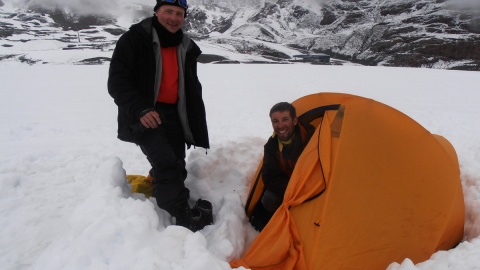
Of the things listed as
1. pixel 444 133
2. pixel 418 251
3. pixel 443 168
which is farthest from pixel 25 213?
pixel 444 133

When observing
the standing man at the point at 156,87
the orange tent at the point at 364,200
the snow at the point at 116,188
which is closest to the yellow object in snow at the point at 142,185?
the snow at the point at 116,188

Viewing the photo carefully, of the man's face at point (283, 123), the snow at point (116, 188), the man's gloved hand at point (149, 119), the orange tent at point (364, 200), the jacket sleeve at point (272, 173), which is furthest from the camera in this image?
the jacket sleeve at point (272, 173)

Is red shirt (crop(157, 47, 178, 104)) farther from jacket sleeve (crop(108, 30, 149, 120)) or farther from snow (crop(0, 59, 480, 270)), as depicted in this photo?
snow (crop(0, 59, 480, 270))

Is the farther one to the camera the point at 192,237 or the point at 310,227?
the point at 310,227

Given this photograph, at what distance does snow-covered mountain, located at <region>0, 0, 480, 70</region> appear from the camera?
73438 mm

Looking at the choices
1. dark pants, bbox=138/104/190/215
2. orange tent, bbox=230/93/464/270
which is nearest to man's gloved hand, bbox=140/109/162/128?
dark pants, bbox=138/104/190/215

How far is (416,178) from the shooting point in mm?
2494

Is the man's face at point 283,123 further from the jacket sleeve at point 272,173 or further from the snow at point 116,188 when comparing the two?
the snow at point 116,188

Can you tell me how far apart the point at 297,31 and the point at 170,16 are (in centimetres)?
15236

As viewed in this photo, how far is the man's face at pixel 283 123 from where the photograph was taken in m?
2.84

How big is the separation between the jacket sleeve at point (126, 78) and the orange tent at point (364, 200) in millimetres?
1325

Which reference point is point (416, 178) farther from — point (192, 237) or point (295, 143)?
point (192, 237)

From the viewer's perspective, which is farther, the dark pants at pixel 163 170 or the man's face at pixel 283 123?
the man's face at pixel 283 123

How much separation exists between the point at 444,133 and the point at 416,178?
5.15 metres
